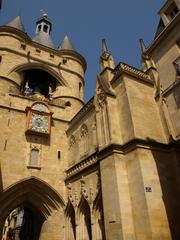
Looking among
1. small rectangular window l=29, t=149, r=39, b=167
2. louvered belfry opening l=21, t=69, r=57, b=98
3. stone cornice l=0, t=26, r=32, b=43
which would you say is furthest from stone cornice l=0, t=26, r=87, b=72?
small rectangular window l=29, t=149, r=39, b=167

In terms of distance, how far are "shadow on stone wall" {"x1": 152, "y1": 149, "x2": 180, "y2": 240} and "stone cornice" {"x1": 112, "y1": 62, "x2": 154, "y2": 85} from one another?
372cm

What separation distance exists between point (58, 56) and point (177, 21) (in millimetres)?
11166

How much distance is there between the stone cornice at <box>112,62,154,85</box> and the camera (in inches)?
400

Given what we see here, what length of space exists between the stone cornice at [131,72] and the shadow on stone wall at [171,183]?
12.2 ft

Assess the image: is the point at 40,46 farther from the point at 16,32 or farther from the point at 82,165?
the point at 82,165

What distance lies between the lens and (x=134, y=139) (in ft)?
26.7

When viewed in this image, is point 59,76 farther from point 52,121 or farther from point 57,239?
point 57,239

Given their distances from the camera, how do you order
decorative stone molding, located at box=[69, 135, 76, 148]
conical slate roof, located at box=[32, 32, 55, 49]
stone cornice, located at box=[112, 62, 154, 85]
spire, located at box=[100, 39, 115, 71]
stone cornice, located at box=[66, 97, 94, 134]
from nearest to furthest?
stone cornice, located at box=[112, 62, 154, 85] → spire, located at box=[100, 39, 115, 71] → stone cornice, located at box=[66, 97, 94, 134] → decorative stone molding, located at box=[69, 135, 76, 148] → conical slate roof, located at box=[32, 32, 55, 49]

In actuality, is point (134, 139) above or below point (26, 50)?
below

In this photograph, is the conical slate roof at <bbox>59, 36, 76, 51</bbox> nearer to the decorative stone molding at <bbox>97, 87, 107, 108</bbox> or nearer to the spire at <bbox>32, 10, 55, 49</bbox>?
the spire at <bbox>32, 10, 55, 49</bbox>

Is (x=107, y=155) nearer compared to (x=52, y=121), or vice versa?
(x=107, y=155)

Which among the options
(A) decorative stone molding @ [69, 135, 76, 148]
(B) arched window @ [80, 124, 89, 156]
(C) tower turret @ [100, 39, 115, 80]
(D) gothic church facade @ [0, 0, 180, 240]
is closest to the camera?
(D) gothic church facade @ [0, 0, 180, 240]

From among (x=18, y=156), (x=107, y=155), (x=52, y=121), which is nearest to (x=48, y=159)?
(x=18, y=156)

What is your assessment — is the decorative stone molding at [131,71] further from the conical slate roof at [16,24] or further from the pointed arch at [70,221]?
the conical slate roof at [16,24]
